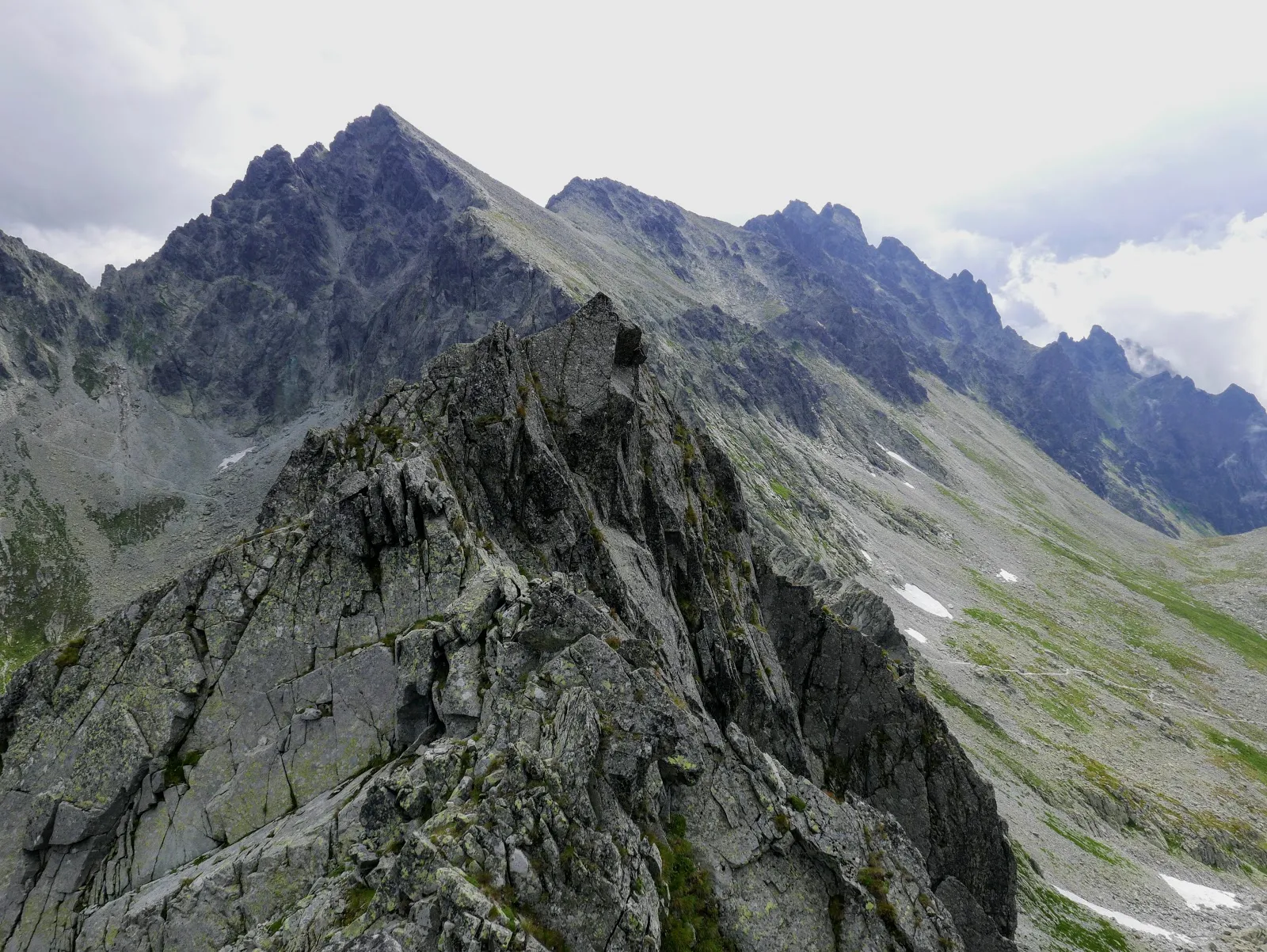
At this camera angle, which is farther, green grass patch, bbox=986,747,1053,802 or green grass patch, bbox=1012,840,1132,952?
green grass patch, bbox=986,747,1053,802

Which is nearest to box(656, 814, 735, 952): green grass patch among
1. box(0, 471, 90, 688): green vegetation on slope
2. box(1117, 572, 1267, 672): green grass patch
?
box(0, 471, 90, 688): green vegetation on slope

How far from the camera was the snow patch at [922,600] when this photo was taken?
108838 mm

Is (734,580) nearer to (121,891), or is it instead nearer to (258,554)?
(258,554)

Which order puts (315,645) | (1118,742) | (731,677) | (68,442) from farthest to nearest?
(68,442) < (1118,742) < (731,677) < (315,645)

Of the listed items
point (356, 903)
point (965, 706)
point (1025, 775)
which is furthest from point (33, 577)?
point (1025, 775)

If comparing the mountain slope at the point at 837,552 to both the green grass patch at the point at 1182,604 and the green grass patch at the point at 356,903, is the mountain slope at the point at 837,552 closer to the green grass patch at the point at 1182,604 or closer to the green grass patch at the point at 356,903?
the green grass patch at the point at 1182,604

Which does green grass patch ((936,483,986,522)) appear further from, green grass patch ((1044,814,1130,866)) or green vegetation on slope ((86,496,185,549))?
green vegetation on slope ((86,496,185,549))

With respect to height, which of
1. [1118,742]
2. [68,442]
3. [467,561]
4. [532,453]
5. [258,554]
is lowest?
[68,442]

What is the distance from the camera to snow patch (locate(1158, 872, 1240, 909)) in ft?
174

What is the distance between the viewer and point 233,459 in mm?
167250

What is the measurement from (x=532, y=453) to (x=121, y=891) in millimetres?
19200

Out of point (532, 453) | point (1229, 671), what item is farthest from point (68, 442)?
point (1229, 671)

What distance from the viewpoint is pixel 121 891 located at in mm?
15195

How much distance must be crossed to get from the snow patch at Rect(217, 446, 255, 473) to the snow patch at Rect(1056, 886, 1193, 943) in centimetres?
18624
